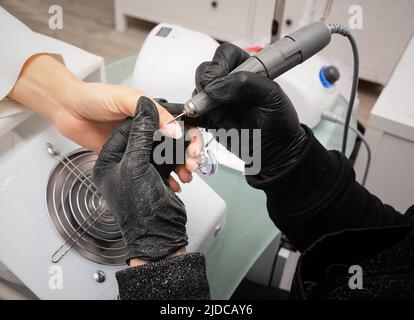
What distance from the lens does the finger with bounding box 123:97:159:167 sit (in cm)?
62

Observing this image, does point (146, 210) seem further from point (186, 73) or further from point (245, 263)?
point (186, 73)

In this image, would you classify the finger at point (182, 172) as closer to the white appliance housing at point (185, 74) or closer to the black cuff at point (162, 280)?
the black cuff at point (162, 280)

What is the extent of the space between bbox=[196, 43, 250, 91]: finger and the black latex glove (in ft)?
0.32

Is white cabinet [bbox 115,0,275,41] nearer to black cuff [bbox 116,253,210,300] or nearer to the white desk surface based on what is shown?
the white desk surface

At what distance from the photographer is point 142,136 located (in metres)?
0.62

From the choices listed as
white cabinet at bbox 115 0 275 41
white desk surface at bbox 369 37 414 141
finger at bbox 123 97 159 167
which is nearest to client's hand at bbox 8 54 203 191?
finger at bbox 123 97 159 167

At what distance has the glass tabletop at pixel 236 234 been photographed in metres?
0.84

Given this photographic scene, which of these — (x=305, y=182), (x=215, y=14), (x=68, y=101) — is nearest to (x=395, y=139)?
(x=305, y=182)

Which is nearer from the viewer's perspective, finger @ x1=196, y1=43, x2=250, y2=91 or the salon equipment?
finger @ x1=196, y1=43, x2=250, y2=91

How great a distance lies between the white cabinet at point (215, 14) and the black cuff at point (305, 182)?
1396 millimetres

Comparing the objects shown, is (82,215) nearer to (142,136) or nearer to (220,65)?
(142,136)

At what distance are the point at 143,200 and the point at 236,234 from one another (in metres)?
0.35
